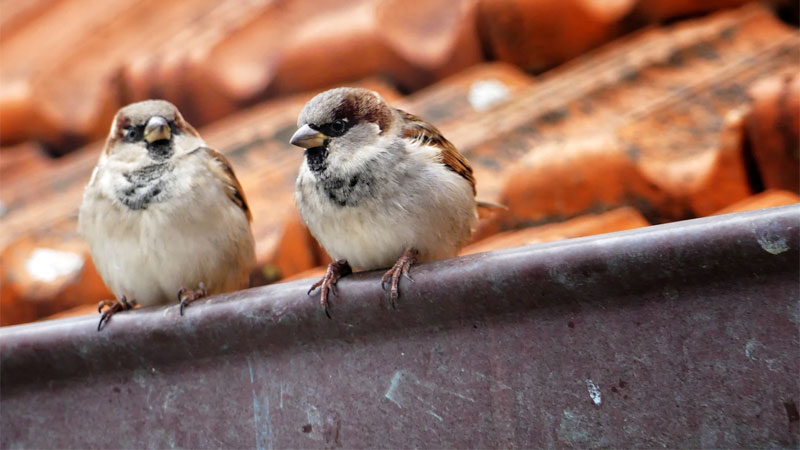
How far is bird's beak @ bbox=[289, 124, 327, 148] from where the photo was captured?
2182 mm

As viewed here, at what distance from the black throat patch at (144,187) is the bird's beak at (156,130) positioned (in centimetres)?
8

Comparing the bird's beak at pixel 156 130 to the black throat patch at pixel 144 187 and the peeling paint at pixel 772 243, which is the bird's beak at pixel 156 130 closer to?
the black throat patch at pixel 144 187

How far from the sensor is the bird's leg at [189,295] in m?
2.03

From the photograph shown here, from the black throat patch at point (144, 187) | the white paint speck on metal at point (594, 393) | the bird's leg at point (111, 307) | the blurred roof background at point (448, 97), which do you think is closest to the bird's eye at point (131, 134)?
the black throat patch at point (144, 187)

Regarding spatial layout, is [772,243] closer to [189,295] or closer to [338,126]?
[338,126]

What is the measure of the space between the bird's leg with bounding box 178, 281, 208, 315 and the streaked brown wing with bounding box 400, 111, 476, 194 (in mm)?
650

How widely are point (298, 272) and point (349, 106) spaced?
2.83ft

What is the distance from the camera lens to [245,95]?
4180mm

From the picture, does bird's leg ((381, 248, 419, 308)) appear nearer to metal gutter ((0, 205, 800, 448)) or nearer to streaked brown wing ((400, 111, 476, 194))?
metal gutter ((0, 205, 800, 448))

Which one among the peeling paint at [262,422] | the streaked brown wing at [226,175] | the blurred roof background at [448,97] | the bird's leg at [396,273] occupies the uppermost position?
the bird's leg at [396,273]

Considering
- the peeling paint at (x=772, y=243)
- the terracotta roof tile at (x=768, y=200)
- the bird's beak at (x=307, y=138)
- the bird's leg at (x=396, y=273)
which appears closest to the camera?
the peeling paint at (x=772, y=243)

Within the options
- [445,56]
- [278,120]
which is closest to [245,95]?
[278,120]

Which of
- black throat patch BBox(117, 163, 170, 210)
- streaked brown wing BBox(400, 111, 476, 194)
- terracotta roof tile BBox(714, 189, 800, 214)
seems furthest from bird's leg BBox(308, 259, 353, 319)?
terracotta roof tile BBox(714, 189, 800, 214)

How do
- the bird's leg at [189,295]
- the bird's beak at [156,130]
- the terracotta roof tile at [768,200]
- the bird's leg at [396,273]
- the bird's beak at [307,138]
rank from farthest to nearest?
1. the bird's beak at [156,130]
2. the terracotta roof tile at [768,200]
3. the bird's beak at [307,138]
4. the bird's leg at [189,295]
5. the bird's leg at [396,273]
